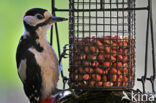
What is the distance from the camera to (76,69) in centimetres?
271

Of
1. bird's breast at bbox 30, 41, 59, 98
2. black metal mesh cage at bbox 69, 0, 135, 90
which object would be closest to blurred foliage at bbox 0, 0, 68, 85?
bird's breast at bbox 30, 41, 59, 98

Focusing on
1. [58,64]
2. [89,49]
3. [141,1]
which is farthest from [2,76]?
[89,49]

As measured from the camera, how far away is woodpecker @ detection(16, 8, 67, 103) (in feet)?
9.16

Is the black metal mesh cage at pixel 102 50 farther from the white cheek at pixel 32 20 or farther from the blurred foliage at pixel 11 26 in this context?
the blurred foliage at pixel 11 26

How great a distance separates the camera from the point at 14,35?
15.4 ft

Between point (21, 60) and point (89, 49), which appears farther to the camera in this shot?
point (21, 60)

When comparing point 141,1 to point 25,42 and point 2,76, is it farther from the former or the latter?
point 25,42

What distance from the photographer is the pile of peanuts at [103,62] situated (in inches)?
104

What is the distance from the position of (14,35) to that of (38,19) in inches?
77.7

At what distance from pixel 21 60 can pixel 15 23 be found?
6.48 ft

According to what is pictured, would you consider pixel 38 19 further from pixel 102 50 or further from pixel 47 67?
pixel 102 50

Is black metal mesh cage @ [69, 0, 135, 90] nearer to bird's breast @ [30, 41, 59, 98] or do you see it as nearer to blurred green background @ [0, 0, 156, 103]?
bird's breast @ [30, 41, 59, 98]

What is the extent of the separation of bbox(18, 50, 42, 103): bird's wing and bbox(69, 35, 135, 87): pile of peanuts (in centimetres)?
26

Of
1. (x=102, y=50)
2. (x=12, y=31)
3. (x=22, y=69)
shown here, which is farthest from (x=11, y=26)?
(x=102, y=50)
